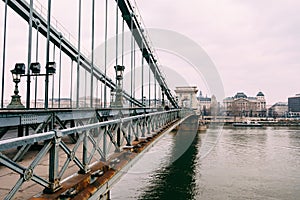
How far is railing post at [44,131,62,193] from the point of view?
7.77 feet

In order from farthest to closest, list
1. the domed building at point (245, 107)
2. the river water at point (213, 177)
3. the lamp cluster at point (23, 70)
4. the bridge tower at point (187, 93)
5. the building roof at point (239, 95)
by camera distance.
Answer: the building roof at point (239, 95)
the domed building at point (245, 107)
the bridge tower at point (187, 93)
the river water at point (213, 177)
the lamp cluster at point (23, 70)

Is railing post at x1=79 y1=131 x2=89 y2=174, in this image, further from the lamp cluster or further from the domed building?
the domed building

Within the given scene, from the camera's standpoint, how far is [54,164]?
96.3 inches

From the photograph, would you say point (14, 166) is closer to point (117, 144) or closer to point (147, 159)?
point (117, 144)

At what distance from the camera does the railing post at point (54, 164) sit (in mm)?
2367

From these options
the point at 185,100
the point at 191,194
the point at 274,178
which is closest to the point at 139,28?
the point at 191,194

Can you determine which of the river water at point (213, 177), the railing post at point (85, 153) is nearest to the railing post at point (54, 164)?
the railing post at point (85, 153)

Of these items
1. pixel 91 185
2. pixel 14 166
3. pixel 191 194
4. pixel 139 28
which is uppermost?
pixel 139 28

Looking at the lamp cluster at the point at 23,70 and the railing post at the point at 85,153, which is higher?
the lamp cluster at the point at 23,70

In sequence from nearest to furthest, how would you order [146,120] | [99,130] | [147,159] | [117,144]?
[99,130] < [117,144] < [146,120] < [147,159]

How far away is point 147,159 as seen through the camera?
17469 millimetres

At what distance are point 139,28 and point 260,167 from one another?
405 inches

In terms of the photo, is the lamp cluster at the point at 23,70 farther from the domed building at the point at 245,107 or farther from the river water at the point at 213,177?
the domed building at the point at 245,107

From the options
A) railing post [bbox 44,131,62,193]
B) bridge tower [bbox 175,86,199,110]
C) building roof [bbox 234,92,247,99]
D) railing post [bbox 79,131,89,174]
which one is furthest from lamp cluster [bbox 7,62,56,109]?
building roof [bbox 234,92,247,99]
